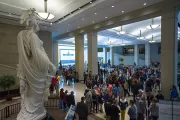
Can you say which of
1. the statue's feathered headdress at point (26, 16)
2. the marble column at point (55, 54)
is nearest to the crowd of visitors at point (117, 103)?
the statue's feathered headdress at point (26, 16)

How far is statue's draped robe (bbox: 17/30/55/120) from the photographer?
9.96ft

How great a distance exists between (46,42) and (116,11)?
951 centimetres

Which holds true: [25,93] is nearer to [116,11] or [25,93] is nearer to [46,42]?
[116,11]

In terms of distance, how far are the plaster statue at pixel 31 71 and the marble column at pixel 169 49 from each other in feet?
22.2

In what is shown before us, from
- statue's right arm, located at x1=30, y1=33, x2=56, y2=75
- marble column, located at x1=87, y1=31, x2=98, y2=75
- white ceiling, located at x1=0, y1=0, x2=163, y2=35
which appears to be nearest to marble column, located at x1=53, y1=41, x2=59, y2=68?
marble column, located at x1=87, y1=31, x2=98, y2=75

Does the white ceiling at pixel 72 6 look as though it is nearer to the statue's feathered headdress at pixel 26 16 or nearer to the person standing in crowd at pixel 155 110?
the statue's feathered headdress at pixel 26 16

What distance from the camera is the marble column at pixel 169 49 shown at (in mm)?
7203

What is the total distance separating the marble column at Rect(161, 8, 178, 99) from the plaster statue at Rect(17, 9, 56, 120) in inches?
266

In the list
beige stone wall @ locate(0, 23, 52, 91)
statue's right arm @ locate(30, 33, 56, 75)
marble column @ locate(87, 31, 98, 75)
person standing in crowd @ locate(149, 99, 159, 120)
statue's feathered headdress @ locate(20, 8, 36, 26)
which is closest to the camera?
statue's right arm @ locate(30, 33, 56, 75)

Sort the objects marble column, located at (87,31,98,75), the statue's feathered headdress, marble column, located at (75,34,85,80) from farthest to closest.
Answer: marble column, located at (75,34,85,80)
marble column, located at (87,31,98,75)
the statue's feathered headdress

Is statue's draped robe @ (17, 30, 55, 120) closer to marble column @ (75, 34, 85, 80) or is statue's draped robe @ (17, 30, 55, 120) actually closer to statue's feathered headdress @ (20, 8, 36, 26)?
statue's feathered headdress @ (20, 8, 36, 26)

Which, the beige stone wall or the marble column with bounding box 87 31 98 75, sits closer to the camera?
the beige stone wall

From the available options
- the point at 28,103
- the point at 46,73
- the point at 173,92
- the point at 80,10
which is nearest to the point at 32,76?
the point at 46,73

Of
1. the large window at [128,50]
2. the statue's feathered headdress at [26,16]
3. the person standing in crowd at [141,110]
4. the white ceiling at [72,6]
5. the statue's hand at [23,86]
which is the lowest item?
the person standing in crowd at [141,110]
